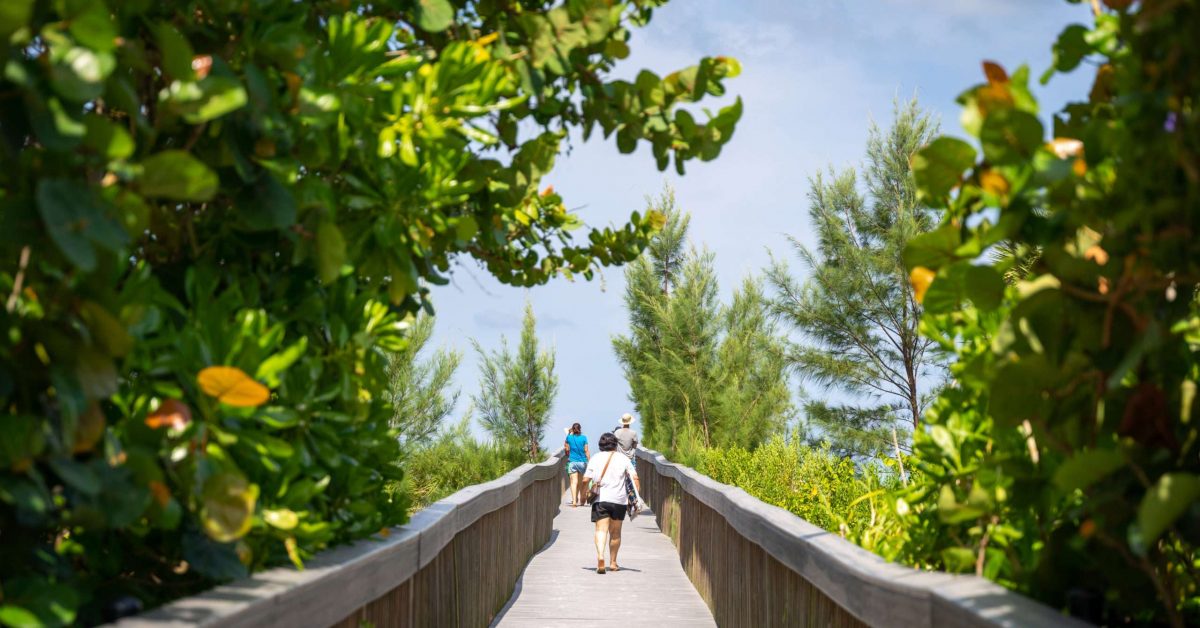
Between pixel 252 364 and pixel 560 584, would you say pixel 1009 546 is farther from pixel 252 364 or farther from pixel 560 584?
pixel 560 584

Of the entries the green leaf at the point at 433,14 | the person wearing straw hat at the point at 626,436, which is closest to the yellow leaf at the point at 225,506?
the green leaf at the point at 433,14

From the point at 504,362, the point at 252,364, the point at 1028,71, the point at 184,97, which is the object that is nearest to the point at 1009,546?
the point at 1028,71

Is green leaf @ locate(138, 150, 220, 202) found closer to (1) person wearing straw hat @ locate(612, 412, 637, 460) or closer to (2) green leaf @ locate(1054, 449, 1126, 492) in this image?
(2) green leaf @ locate(1054, 449, 1126, 492)

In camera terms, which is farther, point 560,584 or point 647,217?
point 560,584

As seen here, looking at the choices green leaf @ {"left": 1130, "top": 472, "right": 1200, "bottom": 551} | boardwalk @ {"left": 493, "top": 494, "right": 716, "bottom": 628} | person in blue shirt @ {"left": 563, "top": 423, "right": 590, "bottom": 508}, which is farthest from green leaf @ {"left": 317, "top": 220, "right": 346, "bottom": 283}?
person in blue shirt @ {"left": 563, "top": 423, "right": 590, "bottom": 508}

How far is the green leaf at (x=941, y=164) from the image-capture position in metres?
2.36

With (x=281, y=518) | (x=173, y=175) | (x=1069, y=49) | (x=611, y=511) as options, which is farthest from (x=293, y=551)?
(x=611, y=511)

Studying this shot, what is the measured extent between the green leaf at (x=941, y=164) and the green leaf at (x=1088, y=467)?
2.17 ft

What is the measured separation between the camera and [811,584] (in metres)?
4.24

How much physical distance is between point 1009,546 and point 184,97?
87.0 inches

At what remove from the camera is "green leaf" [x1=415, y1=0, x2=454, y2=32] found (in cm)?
312

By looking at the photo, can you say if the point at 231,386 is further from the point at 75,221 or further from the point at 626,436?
the point at 626,436

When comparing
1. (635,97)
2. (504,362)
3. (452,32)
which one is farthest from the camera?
(504,362)

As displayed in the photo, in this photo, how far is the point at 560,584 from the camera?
10109 millimetres
